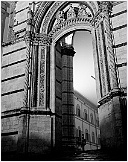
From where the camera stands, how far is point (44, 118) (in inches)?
258

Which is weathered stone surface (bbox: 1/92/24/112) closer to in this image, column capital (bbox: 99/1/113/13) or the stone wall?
the stone wall

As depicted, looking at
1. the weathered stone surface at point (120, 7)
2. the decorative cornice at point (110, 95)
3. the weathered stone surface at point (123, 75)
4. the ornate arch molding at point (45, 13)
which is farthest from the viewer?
the ornate arch molding at point (45, 13)

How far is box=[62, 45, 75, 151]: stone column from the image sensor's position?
896cm

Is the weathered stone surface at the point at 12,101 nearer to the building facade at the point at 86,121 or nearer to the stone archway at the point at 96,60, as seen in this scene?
the stone archway at the point at 96,60

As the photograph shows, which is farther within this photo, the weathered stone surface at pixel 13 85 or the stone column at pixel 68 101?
the stone column at pixel 68 101

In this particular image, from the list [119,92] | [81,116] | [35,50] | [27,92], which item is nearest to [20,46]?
[35,50]

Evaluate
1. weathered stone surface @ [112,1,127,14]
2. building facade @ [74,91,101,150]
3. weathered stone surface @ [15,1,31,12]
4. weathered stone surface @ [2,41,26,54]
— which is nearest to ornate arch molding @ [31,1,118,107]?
weathered stone surface @ [112,1,127,14]

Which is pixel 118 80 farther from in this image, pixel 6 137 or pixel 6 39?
pixel 6 39

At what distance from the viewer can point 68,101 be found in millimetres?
9797

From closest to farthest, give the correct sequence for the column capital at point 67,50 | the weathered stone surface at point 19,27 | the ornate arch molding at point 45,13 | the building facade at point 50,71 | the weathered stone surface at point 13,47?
the building facade at point 50,71 → the weathered stone surface at point 13,47 → the ornate arch molding at point 45,13 → the weathered stone surface at point 19,27 → the column capital at point 67,50

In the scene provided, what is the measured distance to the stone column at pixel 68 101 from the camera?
29.4ft

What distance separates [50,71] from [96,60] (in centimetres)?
180

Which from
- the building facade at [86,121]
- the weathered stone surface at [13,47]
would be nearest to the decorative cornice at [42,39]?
the weathered stone surface at [13,47]

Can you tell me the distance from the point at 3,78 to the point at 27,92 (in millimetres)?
1508
